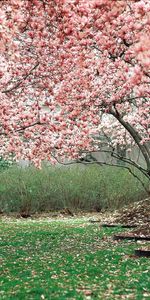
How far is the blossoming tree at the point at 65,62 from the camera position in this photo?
391 inches

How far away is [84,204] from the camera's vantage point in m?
31.3

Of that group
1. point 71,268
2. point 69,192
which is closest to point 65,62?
point 71,268

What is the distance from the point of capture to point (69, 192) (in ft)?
102

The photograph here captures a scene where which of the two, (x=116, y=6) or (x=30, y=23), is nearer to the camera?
(x=116, y=6)

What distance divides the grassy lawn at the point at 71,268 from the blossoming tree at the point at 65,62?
8.67ft

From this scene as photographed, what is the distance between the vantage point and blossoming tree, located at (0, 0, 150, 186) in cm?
993

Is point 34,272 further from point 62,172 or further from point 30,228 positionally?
point 62,172

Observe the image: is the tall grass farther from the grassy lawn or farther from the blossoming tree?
the grassy lawn

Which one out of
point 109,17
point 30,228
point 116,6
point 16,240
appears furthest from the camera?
point 30,228

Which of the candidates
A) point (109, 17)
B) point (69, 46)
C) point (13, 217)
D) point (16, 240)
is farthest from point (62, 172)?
point (109, 17)

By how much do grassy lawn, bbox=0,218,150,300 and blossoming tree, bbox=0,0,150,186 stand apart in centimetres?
264

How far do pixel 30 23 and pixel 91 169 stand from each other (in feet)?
67.0

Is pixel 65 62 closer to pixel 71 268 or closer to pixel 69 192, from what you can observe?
pixel 71 268

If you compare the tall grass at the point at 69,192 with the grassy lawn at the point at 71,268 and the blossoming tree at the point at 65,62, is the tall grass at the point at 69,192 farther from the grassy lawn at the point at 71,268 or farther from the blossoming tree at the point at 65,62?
the grassy lawn at the point at 71,268
